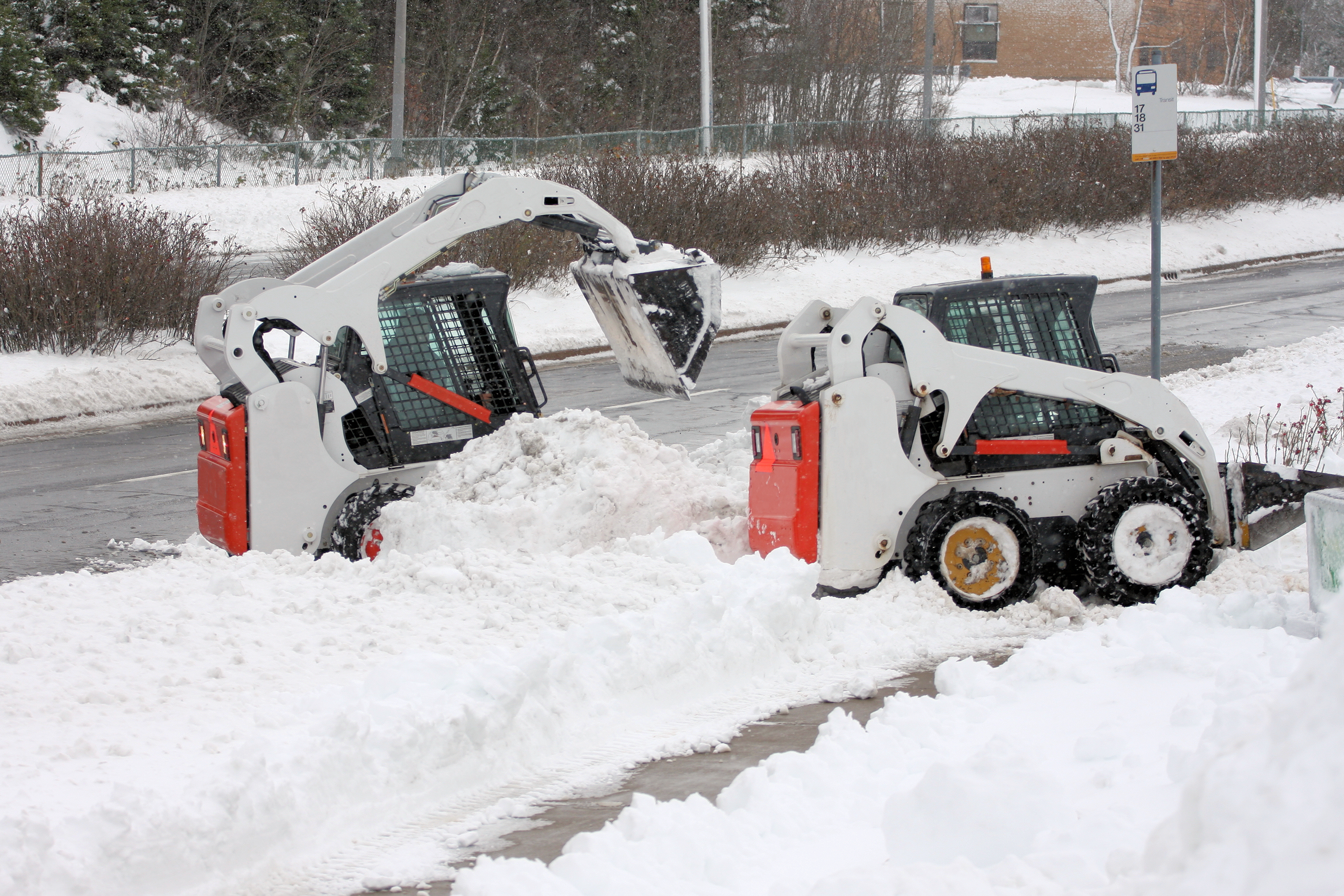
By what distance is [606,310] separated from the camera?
8.55 m

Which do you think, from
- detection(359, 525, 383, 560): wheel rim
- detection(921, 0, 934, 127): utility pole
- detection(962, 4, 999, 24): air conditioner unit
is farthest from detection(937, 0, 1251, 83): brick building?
detection(359, 525, 383, 560): wheel rim

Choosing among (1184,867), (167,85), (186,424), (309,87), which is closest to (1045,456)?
(1184,867)

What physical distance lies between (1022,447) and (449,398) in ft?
10.8

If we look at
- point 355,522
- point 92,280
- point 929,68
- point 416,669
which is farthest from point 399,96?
point 416,669

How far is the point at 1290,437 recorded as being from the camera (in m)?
9.78

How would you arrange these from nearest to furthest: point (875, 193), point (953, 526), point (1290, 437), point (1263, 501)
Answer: point (953, 526), point (1263, 501), point (1290, 437), point (875, 193)

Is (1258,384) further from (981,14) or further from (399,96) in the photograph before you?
(981,14)

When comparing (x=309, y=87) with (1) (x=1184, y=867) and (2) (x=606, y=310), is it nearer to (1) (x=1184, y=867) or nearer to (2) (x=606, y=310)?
(2) (x=606, y=310)

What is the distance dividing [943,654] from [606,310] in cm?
353

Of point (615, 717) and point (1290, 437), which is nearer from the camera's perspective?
point (615, 717)

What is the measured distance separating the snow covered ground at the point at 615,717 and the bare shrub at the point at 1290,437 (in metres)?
2.25

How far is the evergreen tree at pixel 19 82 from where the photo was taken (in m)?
33.8

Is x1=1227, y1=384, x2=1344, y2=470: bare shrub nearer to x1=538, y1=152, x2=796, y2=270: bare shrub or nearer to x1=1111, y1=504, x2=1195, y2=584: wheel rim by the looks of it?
x1=1111, y1=504, x2=1195, y2=584: wheel rim

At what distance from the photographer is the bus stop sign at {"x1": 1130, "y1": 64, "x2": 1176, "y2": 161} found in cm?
1065
